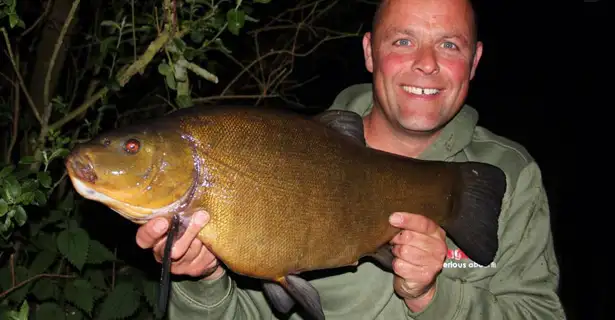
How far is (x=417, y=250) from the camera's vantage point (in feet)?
7.72

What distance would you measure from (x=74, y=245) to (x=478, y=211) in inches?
77.9

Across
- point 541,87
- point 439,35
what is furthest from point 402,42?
point 541,87

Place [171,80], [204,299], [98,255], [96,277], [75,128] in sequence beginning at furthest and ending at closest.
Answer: [75,128] < [96,277] < [98,255] < [171,80] < [204,299]

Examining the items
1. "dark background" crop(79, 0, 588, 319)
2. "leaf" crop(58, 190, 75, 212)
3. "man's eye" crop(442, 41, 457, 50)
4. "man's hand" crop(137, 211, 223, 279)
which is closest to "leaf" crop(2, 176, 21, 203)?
"man's hand" crop(137, 211, 223, 279)

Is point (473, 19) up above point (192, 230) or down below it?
above

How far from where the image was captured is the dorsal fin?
234 cm

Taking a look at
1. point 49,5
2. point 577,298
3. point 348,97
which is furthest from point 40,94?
point 577,298

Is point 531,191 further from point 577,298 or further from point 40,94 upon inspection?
point 577,298

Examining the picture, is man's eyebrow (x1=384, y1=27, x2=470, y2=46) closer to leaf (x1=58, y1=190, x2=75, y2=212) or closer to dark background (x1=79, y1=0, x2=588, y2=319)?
leaf (x1=58, y1=190, x2=75, y2=212)

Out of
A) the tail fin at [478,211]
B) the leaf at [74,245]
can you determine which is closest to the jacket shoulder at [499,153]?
the tail fin at [478,211]

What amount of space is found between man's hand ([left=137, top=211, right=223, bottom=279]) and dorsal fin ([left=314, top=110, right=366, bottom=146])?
0.58m

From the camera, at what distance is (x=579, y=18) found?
56.4 ft

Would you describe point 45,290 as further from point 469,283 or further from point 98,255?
point 469,283

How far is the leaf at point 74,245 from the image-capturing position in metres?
3.23
